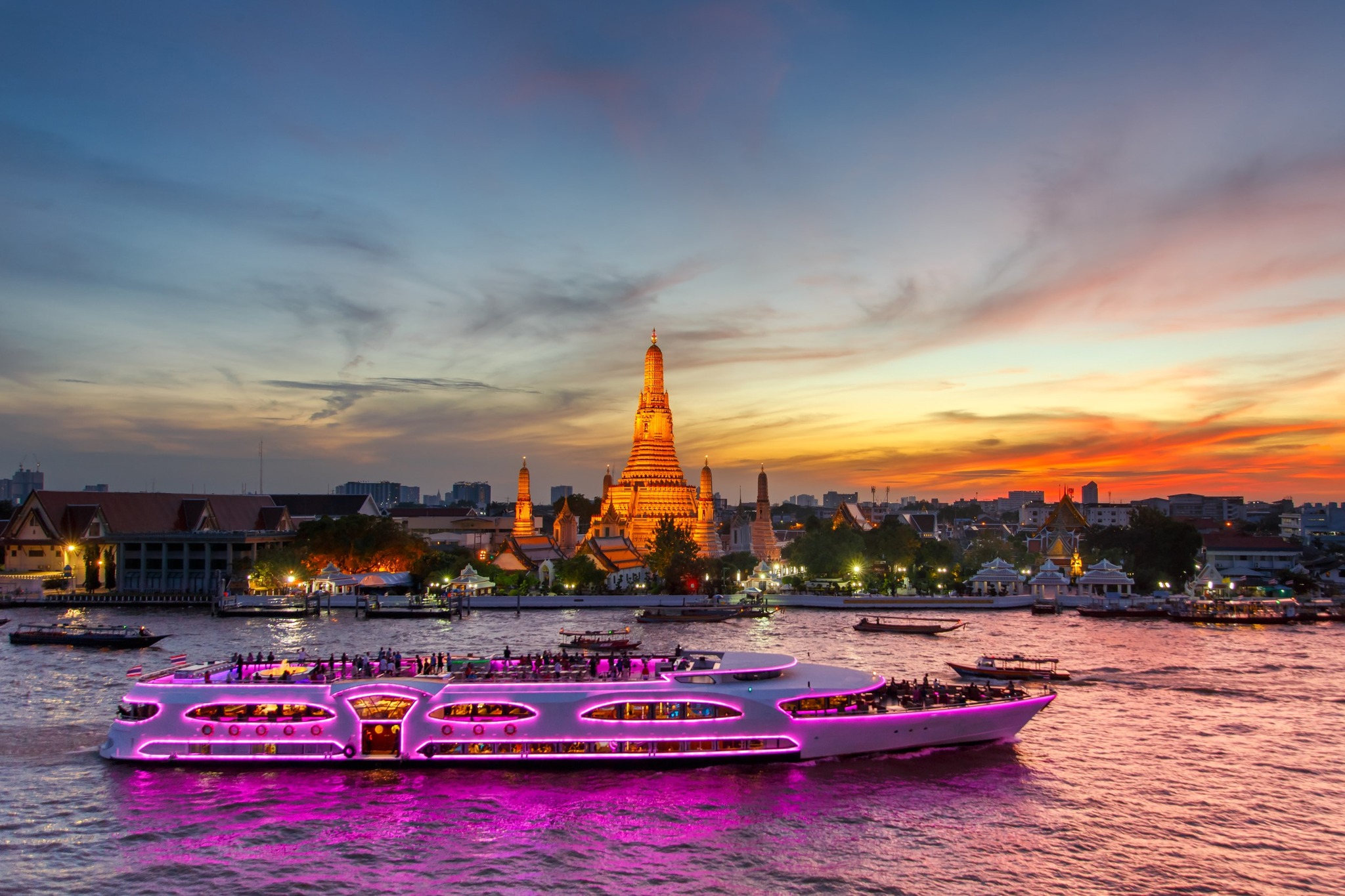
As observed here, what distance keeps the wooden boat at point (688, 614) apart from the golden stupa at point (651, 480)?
30.8m

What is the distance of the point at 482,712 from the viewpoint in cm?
2806

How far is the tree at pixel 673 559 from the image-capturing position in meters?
75.1

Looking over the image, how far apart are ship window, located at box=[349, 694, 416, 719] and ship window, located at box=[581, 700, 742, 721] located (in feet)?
17.5

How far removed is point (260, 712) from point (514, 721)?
7332 millimetres

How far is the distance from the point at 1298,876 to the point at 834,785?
408 inches

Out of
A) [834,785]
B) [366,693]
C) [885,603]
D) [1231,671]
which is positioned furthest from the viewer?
[885,603]

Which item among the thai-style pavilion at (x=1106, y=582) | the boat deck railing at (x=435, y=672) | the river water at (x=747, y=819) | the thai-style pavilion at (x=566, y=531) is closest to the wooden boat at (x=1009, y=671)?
the river water at (x=747, y=819)

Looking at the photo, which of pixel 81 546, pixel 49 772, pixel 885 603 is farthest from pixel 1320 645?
pixel 81 546

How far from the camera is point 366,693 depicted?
92.3ft

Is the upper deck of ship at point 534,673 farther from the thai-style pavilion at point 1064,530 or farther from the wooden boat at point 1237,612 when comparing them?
the thai-style pavilion at point 1064,530

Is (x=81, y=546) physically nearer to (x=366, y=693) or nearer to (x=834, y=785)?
(x=366, y=693)

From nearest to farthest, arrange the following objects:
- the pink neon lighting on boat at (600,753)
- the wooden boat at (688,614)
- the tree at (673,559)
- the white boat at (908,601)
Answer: the pink neon lighting on boat at (600,753), the wooden boat at (688,614), the white boat at (908,601), the tree at (673,559)

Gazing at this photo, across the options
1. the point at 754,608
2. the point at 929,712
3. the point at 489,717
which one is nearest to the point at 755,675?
the point at 929,712

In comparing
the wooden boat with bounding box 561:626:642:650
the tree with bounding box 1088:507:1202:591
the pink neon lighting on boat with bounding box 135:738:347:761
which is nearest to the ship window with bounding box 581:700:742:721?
the pink neon lighting on boat with bounding box 135:738:347:761
